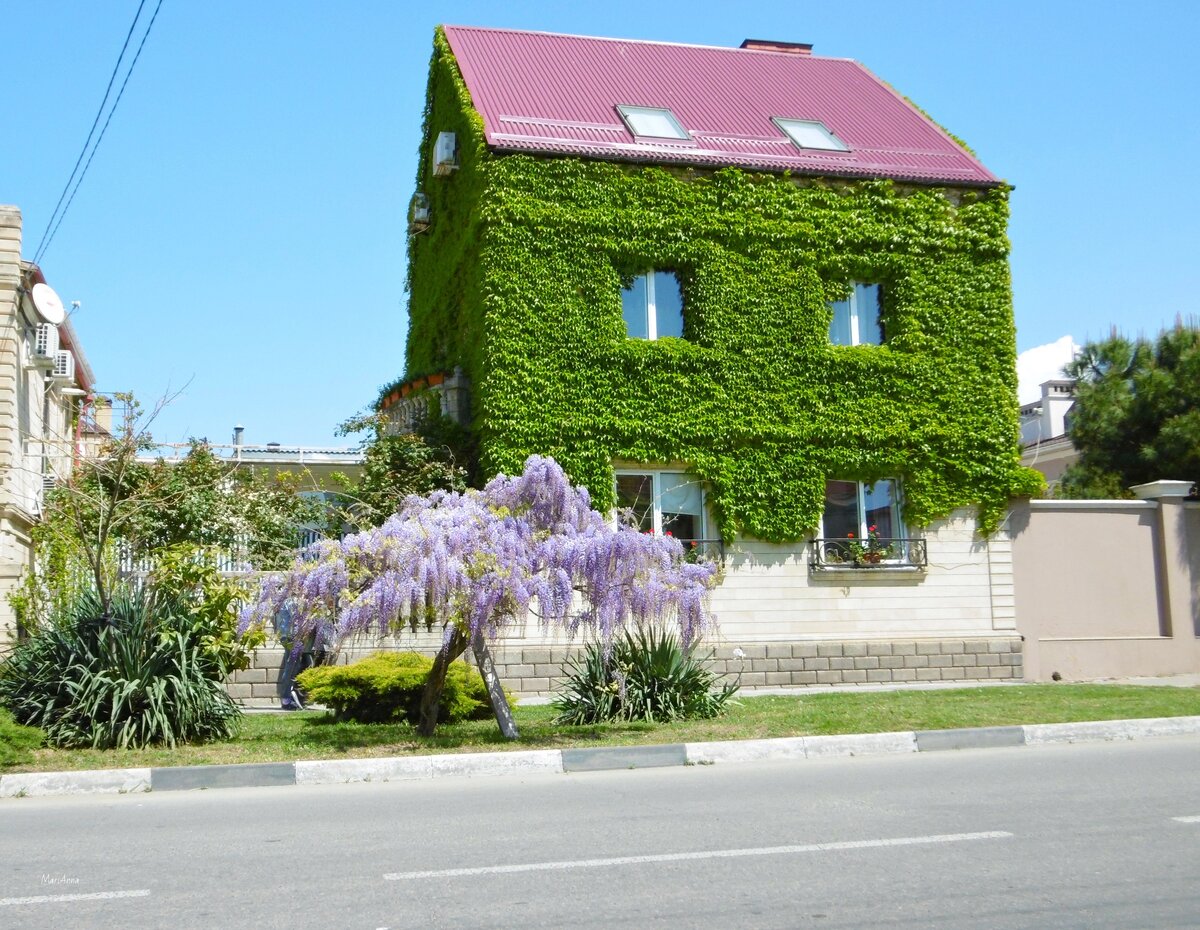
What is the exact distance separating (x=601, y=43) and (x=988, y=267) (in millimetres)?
9868

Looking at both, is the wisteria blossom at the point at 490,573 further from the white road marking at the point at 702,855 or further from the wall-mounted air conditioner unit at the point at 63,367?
the wall-mounted air conditioner unit at the point at 63,367

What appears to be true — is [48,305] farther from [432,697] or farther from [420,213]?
[432,697]

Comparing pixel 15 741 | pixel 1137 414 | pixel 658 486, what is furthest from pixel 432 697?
pixel 1137 414

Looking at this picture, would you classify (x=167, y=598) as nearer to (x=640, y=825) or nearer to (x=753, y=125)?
(x=640, y=825)

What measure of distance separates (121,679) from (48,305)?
1337cm

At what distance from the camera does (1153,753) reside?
36.6ft

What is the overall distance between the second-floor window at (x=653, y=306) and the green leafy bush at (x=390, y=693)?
826 centimetres

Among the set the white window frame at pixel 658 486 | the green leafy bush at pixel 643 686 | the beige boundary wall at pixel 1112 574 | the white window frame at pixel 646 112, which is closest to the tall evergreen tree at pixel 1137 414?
the beige boundary wall at pixel 1112 574

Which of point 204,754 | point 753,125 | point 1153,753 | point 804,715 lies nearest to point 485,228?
point 753,125

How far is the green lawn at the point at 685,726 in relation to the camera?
10961 millimetres

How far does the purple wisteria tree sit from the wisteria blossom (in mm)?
11

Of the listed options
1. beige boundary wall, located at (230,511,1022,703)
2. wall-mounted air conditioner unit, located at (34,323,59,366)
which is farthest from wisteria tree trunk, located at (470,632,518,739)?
wall-mounted air conditioner unit, located at (34,323,59,366)

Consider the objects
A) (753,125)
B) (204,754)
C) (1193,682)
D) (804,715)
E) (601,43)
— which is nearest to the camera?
(204,754)

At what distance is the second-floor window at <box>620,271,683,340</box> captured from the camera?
67.6 feet
